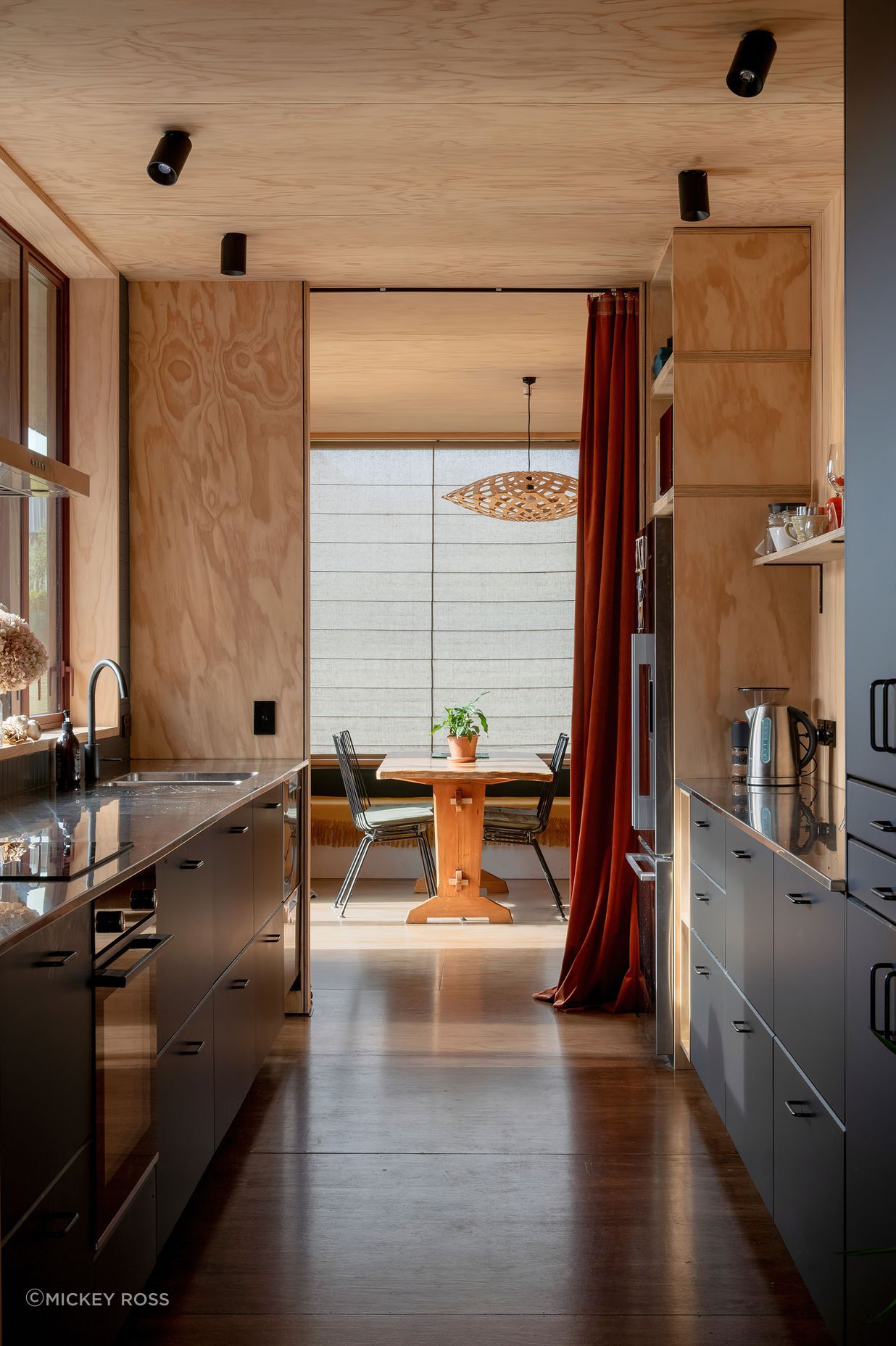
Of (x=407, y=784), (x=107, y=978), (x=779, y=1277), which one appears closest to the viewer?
(x=107, y=978)

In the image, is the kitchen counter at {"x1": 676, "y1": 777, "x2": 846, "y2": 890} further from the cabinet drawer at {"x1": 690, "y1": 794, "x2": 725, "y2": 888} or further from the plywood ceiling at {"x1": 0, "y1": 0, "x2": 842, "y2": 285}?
the plywood ceiling at {"x1": 0, "y1": 0, "x2": 842, "y2": 285}

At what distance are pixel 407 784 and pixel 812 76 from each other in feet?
16.0

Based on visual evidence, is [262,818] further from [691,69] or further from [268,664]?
[691,69]

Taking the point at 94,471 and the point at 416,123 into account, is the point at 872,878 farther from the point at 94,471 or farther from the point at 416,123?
the point at 94,471

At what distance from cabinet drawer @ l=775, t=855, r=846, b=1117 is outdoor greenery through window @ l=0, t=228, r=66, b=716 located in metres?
2.30

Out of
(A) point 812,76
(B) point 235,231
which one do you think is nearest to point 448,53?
(A) point 812,76

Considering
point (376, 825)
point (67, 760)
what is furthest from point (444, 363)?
point (67, 760)

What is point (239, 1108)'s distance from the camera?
3.09 metres

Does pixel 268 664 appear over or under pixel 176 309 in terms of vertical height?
under

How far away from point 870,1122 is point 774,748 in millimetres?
1586

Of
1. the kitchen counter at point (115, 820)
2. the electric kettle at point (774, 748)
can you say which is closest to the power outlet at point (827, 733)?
the electric kettle at point (774, 748)

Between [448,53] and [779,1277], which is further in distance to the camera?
[448,53]

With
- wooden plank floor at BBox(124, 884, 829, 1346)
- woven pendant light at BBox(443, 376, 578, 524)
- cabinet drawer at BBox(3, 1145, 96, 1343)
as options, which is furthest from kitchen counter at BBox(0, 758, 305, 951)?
woven pendant light at BBox(443, 376, 578, 524)

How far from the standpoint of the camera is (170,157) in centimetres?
284
